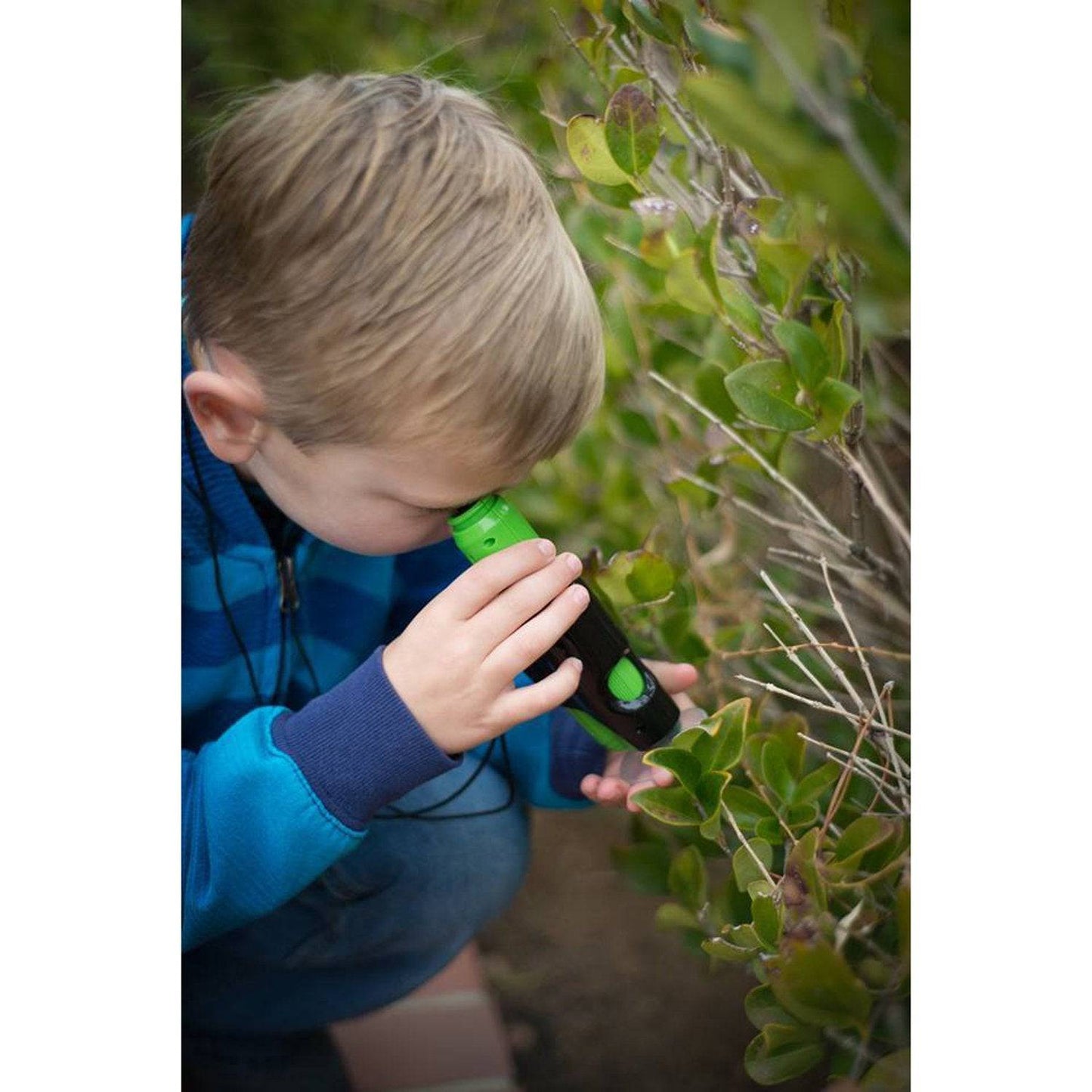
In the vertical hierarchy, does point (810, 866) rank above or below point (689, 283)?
below

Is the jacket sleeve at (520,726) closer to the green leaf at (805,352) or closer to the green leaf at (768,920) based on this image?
the green leaf at (768,920)

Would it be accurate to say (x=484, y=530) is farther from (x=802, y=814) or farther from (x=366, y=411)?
(x=802, y=814)

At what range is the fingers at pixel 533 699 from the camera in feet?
2.76

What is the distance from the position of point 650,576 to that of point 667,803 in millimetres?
247

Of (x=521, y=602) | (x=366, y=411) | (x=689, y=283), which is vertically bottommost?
(x=521, y=602)

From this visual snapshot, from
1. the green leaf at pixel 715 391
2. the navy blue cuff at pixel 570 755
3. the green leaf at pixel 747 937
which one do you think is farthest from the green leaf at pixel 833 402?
the navy blue cuff at pixel 570 755

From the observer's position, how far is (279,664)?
3.50 feet

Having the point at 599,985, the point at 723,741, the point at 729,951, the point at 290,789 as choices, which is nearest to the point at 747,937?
the point at 729,951

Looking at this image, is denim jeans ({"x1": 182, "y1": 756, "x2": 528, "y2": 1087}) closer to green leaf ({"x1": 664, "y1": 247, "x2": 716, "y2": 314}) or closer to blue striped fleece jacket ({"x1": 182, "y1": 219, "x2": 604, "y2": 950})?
blue striped fleece jacket ({"x1": 182, "y1": 219, "x2": 604, "y2": 950})

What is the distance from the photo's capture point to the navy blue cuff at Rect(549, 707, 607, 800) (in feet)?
3.65

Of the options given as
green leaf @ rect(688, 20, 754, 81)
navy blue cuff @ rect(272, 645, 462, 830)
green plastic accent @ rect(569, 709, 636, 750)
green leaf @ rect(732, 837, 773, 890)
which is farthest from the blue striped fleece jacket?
green leaf @ rect(688, 20, 754, 81)
